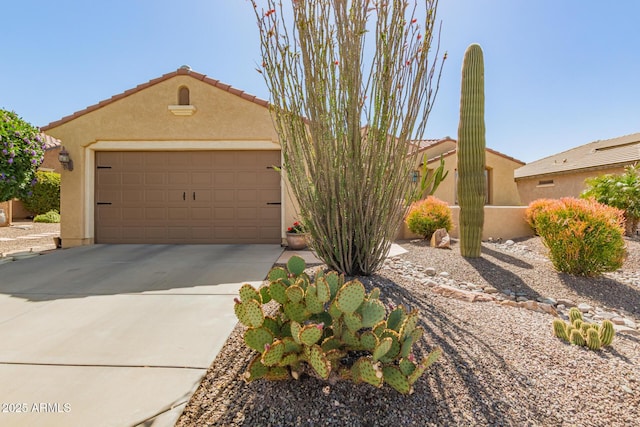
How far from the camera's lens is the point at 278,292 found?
212 centimetres

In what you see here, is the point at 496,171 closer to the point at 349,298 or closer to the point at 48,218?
the point at 349,298

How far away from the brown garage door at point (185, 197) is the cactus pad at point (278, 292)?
5.68m

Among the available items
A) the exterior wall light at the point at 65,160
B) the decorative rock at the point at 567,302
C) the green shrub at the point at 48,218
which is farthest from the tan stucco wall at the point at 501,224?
the green shrub at the point at 48,218

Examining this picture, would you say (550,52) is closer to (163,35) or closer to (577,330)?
(577,330)

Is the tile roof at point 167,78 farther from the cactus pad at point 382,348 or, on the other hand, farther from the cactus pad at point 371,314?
the cactus pad at point 382,348

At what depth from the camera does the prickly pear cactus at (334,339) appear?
66.7 inches

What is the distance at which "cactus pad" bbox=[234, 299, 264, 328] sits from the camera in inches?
72.5

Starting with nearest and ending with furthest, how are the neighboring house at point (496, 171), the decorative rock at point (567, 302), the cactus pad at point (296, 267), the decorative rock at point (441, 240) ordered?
the cactus pad at point (296, 267), the decorative rock at point (567, 302), the decorative rock at point (441, 240), the neighboring house at point (496, 171)

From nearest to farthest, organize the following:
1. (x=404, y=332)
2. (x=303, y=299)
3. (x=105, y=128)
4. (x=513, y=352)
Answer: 1. (x=404, y=332)
2. (x=303, y=299)
3. (x=513, y=352)
4. (x=105, y=128)

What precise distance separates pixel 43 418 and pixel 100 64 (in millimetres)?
8926

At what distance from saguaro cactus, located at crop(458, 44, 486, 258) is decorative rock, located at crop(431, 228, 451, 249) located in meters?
0.89

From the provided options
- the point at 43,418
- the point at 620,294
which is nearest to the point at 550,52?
the point at 620,294

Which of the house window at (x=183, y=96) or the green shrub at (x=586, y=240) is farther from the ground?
the house window at (x=183, y=96)

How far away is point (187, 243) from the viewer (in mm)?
7805
